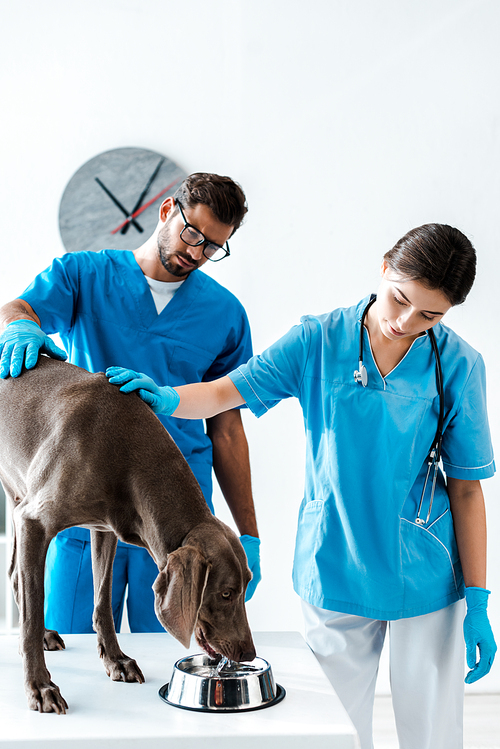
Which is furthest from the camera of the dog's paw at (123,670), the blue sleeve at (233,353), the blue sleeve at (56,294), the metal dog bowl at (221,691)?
the blue sleeve at (233,353)

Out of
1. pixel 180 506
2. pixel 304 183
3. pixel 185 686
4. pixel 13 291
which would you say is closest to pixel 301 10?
pixel 304 183

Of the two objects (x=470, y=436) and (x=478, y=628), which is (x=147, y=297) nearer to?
(x=470, y=436)

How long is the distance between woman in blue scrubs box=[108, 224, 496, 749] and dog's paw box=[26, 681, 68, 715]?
0.58 metres

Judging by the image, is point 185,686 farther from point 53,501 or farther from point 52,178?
point 52,178

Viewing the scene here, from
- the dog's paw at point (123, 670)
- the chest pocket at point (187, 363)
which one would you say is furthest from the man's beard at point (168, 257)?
the dog's paw at point (123, 670)

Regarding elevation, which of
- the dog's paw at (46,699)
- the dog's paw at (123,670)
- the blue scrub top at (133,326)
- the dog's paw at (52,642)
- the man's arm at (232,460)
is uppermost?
the blue scrub top at (133,326)

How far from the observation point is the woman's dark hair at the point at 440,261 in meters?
1.30

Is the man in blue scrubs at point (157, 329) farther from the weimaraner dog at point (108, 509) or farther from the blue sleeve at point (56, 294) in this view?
the weimaraner dog at point (108, 509)

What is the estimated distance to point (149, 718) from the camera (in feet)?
3.25

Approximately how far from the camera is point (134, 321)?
1608mm

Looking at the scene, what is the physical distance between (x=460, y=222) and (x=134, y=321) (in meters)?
1.89

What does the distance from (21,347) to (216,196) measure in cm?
59

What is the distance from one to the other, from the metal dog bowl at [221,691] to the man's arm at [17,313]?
81 cm

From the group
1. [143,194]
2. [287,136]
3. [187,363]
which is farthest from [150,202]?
[187,363]
